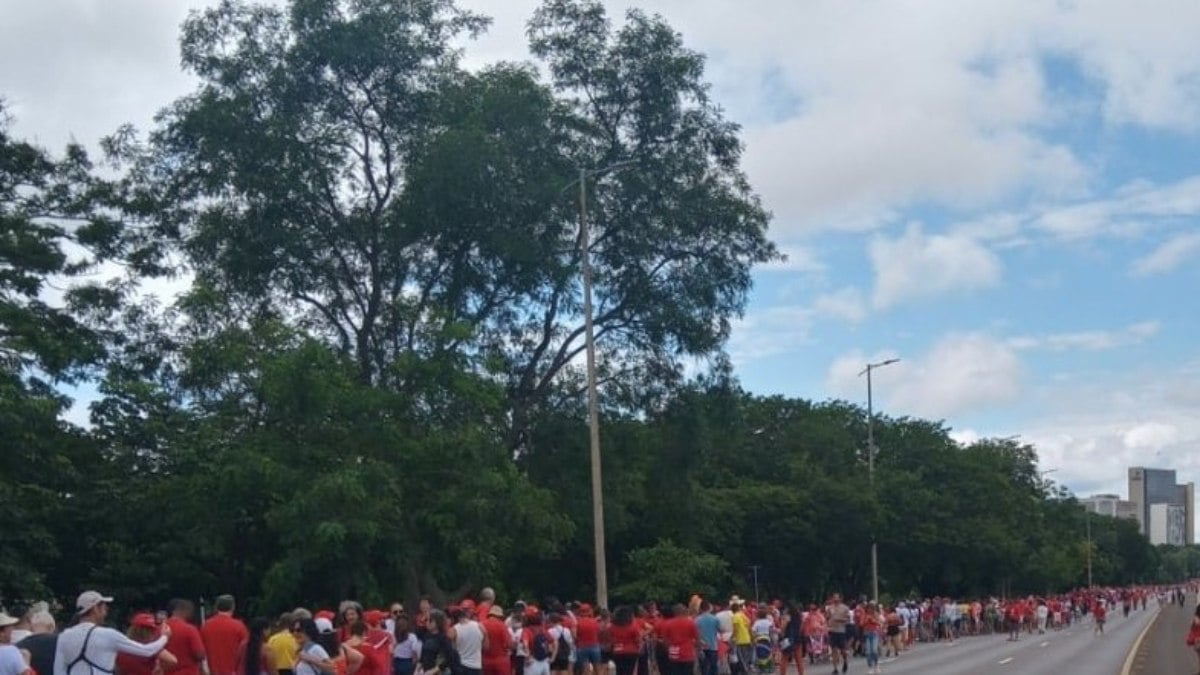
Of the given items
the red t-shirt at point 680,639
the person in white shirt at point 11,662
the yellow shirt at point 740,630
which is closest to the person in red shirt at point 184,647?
the person in white shirt at point 11,662

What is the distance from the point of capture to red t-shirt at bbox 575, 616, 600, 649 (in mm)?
24219

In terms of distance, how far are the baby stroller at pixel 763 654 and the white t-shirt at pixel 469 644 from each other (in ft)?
43.7

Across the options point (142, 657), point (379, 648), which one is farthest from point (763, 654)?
point (142, 657)

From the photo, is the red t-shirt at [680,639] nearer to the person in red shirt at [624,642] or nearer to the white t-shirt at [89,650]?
the person in red shirt at [624,642]

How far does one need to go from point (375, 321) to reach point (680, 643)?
2020 centimetres

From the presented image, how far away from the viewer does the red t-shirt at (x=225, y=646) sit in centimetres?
1539

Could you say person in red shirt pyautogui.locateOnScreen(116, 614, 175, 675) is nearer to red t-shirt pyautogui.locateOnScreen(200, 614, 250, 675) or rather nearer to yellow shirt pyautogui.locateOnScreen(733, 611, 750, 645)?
red t-shirt pyautogui.locateOnScreen(200, 614, 250, 675)

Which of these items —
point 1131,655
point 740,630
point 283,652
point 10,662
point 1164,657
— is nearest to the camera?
point 10,662

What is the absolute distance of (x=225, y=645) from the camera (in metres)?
15.4

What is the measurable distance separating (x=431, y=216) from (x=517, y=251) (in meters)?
2.29

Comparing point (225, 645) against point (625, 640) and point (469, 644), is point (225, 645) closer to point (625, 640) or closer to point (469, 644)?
point (469, 644)

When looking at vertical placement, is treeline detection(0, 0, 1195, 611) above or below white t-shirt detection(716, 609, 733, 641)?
above

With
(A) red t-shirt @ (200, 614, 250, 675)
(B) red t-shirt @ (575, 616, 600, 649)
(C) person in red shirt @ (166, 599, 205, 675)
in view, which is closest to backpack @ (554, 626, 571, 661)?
(B) red t-shirt @ (575, 616, 600, 649)

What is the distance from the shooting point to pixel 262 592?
34.3 metres
